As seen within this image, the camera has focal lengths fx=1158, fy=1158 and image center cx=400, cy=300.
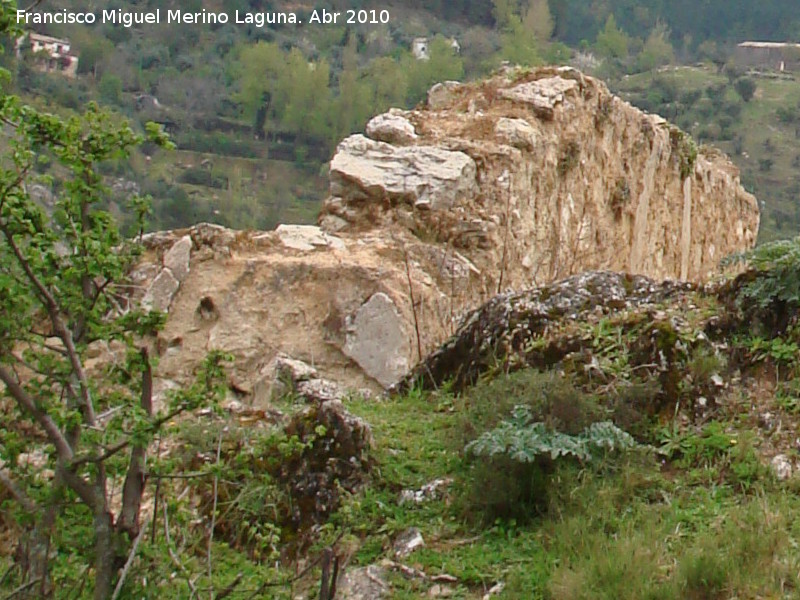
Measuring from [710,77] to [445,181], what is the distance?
42.8 m

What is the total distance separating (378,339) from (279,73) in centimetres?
3222

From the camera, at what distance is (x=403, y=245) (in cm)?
768

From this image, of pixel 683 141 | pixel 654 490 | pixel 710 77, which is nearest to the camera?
pixel 654 490

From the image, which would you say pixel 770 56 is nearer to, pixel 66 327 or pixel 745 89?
pixel 745 89

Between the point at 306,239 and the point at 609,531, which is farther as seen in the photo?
the point at 306,239

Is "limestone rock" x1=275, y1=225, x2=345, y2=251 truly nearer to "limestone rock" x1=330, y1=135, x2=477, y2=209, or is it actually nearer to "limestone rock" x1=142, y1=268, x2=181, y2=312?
"limestone rock" x1=330, y1=135, x2=477, y2=209

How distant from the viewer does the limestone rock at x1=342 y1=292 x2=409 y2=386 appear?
22.9ft

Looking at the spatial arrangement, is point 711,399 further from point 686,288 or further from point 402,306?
point 402,306

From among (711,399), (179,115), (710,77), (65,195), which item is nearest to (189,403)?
(65,195)

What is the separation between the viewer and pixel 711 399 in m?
4.62

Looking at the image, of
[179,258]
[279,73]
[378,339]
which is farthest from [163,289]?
[279,73]

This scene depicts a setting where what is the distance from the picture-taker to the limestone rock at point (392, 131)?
8.65 m

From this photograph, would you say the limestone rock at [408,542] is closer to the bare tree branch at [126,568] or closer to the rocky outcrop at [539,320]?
the bare tree branch at [126,568]

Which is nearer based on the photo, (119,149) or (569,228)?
(119,149)
